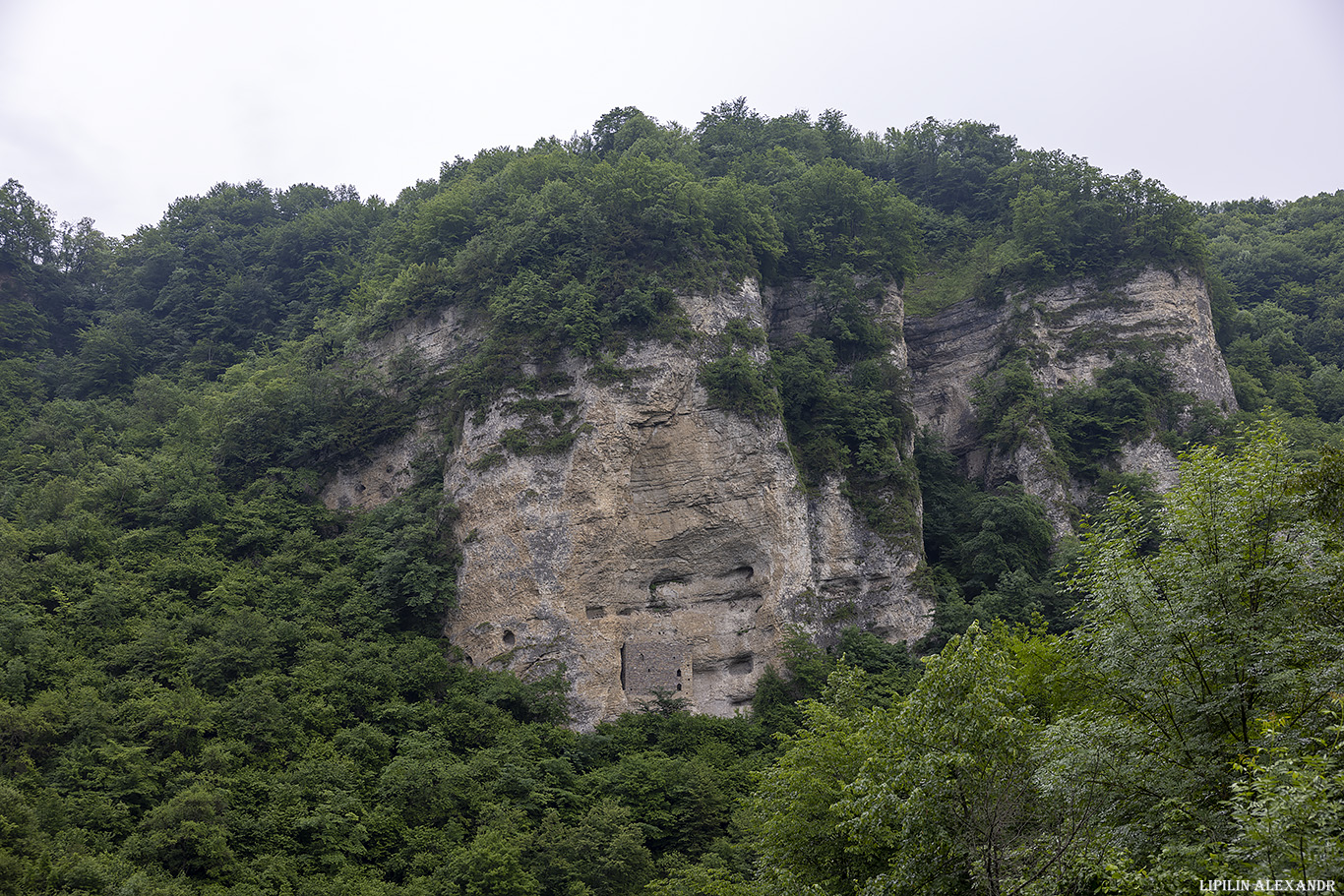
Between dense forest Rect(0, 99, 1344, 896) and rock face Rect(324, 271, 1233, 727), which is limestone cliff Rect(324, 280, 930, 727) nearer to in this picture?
rock face Rect(324, 271, 1233, 727)

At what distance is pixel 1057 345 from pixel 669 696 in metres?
23.0

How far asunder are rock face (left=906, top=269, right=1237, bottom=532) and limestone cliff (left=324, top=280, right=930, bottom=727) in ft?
28.3

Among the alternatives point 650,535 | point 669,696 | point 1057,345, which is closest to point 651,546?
point 650,535

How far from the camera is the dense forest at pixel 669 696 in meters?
11.3

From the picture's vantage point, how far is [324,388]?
34.7 metres

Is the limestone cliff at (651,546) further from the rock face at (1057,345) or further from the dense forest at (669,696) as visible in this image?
the rock face at (1057,345)

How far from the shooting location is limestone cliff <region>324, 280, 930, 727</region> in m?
29.2

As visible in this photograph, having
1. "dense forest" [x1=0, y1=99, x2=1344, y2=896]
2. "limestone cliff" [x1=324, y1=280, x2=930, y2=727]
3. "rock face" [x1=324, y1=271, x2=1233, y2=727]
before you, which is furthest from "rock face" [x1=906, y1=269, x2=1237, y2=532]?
"limestone cliff" [x1=324, y1=280, x2=930, y2=727]

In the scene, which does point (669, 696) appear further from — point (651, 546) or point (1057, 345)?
point (1057, 345)

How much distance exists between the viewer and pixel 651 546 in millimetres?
30891

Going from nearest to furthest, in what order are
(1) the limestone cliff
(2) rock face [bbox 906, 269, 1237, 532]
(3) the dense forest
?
(3) the dense forest
(1) the limestone cliff
(2) rock face [bbox 906, 269, 1237, 532]

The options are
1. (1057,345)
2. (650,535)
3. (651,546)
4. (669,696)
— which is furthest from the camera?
(1057,345)

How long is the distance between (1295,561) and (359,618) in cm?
2471

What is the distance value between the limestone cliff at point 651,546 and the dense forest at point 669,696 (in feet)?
3.16
